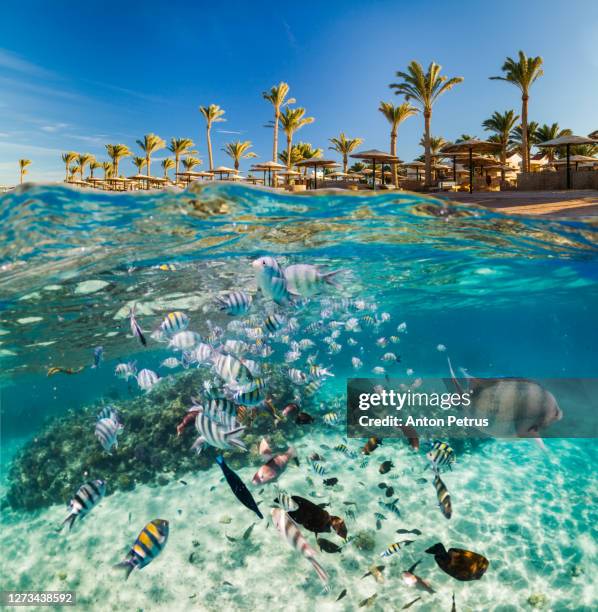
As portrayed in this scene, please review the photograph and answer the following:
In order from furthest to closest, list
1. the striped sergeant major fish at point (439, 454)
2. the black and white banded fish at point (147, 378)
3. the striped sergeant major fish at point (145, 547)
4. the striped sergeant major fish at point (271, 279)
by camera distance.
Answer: the black and white banded fish at point (147, 378), the striped sergeant major fish at point (439, 454), the striped sergeant major fish at point (271, 279), the striped sergeant major fish at point (145, 547)

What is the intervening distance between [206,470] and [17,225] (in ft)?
27.0

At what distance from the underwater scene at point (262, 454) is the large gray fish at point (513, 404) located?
0.07 meters

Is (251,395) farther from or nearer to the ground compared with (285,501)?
farther from the ground

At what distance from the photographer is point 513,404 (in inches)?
200

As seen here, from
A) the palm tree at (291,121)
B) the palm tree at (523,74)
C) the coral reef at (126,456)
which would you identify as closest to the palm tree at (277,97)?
the palm tree at (291,121)

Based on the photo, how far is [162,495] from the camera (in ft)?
37.4

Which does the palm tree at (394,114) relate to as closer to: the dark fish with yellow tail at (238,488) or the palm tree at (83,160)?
the dark fish with yellow tail at (238,488)

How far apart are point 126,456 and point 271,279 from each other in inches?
418

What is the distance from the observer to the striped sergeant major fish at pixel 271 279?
171 inches

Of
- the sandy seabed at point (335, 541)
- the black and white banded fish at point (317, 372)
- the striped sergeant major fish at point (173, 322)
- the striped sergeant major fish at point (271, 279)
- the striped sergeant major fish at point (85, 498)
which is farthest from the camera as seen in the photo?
the black and white banded fish at point (317, 372)

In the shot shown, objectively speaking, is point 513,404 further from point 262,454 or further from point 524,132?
point 524,132

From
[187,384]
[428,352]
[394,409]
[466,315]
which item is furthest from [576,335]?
[187,384]

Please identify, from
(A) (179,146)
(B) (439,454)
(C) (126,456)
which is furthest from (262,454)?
(A) (179,146)

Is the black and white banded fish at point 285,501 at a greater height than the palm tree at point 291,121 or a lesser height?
lesser
